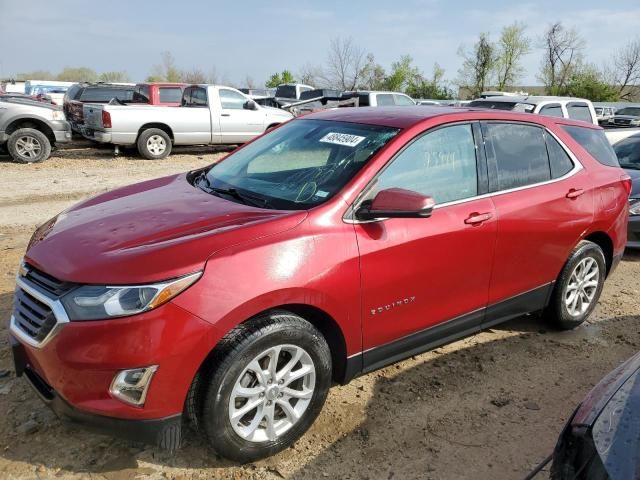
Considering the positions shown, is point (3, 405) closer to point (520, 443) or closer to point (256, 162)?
point (256, 162)

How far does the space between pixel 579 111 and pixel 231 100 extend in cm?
813

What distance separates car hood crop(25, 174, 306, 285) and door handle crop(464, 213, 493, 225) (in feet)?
3.79

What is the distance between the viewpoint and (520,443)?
3.02m

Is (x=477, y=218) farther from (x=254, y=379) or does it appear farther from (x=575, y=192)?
(x=254, y=379)

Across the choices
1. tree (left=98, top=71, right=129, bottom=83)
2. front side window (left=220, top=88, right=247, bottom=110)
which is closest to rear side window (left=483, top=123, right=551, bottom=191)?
front side window (left=220, top=88, right=247, bottom=110)

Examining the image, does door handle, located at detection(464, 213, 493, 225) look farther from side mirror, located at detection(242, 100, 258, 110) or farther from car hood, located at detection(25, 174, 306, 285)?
side mirror, located at detection(242, 100, 258, 110)

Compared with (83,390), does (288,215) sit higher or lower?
higher

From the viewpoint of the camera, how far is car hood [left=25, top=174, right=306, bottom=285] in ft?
7.89

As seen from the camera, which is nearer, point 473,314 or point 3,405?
point 3,405

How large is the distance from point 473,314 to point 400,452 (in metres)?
1.09

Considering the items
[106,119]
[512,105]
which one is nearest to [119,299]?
[512,105]

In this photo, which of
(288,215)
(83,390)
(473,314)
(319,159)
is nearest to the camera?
(83,390)

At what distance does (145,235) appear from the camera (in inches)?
106

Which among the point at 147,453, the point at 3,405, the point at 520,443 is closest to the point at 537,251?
the point at 520,443
